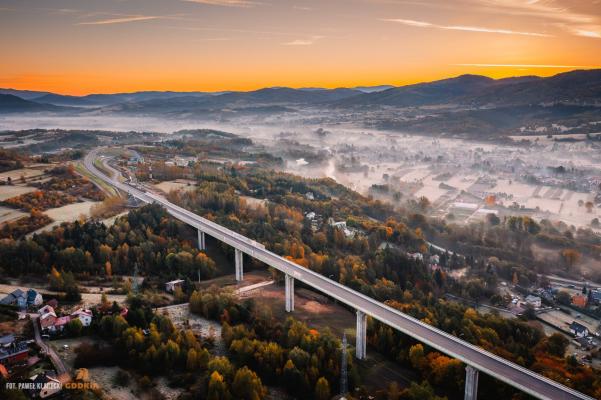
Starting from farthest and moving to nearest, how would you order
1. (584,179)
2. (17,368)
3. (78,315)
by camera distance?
(584,179), (78,315), (17,368)

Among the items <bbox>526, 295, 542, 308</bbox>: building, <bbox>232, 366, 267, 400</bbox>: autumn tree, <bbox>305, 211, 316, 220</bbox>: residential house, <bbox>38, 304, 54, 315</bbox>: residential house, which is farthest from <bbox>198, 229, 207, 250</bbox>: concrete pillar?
<bbox>526, 295, 542, 308</bbox>: building

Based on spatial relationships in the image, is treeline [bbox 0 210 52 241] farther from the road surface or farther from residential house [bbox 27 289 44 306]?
the road surface

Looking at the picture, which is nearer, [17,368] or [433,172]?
[17,368]

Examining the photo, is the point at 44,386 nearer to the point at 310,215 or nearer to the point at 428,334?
the point at 428,334

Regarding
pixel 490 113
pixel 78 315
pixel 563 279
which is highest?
pixel 490 113

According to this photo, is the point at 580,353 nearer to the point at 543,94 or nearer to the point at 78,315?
the point at 78,315

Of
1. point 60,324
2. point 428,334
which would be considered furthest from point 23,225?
point 428,334

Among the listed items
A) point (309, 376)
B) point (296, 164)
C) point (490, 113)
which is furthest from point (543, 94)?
point (309, 376)
